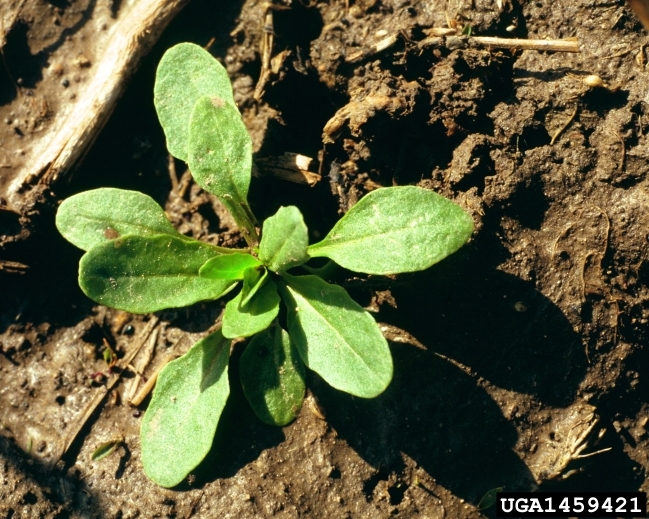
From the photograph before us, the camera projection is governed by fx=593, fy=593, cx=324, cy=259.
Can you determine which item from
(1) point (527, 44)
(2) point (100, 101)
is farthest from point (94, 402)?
(1) point (527, 44)

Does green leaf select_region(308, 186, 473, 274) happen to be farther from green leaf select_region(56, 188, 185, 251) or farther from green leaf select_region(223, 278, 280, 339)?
green leaf select_region(56, 188, 185, 251)

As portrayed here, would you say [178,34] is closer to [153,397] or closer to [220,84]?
[220,84]

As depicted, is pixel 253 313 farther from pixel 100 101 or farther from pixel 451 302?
pixel 100 101

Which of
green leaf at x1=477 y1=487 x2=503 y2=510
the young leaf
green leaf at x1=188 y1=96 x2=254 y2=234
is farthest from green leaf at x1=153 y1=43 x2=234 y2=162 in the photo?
green leaf at x1=477 y1=487 x2=503 y2=510

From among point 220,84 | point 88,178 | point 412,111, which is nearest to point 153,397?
point 88,178

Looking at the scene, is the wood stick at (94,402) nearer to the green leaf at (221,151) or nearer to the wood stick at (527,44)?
the green leaf at (221,151)

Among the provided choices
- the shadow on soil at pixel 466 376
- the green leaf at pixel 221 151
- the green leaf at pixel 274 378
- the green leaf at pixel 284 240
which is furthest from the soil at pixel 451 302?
the green leaf at pixel 284 240
